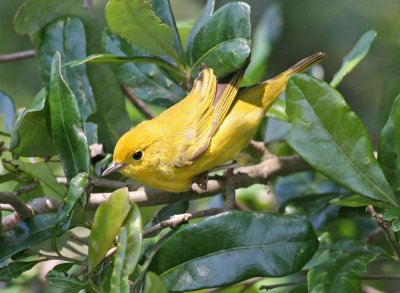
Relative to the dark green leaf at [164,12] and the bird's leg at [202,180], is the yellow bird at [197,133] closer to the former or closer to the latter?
the bird's leg at [202,180]

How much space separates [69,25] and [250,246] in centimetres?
123

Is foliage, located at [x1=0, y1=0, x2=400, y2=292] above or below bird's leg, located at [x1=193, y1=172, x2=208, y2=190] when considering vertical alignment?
above

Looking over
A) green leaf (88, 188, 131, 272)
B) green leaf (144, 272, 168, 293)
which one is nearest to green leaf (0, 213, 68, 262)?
green leaf (88, 188, 131, 272)

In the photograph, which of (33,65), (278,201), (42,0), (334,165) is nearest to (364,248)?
(334,165)

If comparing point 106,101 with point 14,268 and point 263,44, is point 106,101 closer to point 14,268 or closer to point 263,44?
point 14,268

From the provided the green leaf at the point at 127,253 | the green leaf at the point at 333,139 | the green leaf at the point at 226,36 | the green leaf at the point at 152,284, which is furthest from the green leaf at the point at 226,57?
the green leaf at the point at 152,284

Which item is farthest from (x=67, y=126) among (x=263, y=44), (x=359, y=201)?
(x=263, y=44)

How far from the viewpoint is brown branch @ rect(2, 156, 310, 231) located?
216cm

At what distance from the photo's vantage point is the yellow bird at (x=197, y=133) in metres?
2.74

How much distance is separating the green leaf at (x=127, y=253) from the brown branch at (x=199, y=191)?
0.56 meters

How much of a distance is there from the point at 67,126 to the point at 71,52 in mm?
656

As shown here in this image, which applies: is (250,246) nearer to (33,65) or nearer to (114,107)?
(114,107)

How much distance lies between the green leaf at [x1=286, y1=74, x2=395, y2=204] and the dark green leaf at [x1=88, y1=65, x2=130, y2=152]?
0.89 metres

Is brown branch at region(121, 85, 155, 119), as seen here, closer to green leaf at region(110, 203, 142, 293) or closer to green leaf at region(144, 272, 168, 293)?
green leaf at region(110, 203, 142, 293)
